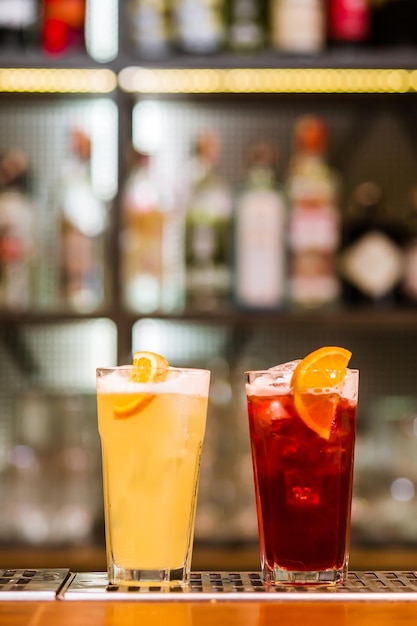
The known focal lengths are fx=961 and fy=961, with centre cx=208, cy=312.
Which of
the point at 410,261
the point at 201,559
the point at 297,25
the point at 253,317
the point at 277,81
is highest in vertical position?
the point at 297,25

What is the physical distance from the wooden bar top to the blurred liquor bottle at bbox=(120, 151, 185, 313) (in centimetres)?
131

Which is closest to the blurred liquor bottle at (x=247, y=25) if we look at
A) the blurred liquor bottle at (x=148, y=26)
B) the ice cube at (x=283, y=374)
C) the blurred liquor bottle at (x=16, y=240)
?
the blurred liquor bottle at (x=148, y=26)

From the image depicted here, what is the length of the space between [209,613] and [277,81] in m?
1.59

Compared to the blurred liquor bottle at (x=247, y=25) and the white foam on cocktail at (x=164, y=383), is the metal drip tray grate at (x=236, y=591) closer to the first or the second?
the white foam on cocktail at (x=164, y=383)

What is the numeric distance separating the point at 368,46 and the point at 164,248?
63 cm

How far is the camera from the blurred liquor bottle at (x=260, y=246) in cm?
200

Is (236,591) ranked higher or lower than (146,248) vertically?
lower

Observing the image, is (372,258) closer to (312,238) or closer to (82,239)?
(312,238)

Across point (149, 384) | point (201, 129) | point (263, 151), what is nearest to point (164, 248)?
point (263, 151)

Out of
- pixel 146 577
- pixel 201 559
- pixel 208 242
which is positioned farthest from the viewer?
pixel 208 242

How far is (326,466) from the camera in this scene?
77 cm

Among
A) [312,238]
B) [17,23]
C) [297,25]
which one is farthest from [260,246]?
[17,23]

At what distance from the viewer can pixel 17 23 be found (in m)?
2.07

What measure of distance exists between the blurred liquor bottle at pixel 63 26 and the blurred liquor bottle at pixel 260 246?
46 cm
